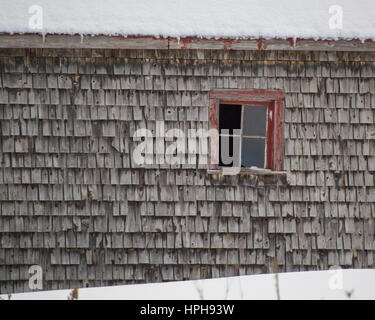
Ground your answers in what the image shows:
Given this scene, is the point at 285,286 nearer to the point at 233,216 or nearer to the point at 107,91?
the point at 233,216

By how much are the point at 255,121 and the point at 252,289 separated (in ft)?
6.97

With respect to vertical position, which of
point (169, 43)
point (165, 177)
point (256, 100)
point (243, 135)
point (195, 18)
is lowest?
point (165, 177)

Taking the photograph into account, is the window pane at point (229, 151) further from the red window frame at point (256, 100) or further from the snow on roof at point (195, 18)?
the snow on roof at point (195, 18)

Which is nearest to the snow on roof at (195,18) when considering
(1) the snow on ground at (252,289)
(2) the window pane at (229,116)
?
(2) the window pane at (229,116)

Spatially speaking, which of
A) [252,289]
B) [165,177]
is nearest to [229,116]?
[165,177]

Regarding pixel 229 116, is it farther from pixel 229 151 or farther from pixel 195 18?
pixel 195 18

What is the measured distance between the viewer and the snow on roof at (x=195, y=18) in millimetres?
5324

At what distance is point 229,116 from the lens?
574cm

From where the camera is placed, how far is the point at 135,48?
5.44m

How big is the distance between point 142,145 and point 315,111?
221 cm

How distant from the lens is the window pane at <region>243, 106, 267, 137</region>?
19.0 ft

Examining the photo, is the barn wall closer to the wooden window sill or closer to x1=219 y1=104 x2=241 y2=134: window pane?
the wooden window sill

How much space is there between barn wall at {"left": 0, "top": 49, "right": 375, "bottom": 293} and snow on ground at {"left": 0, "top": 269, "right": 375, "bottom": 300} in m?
0.22
